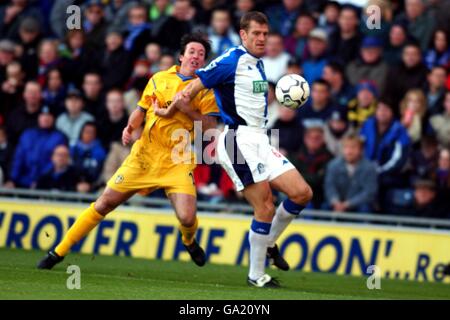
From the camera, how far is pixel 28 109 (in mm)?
20328

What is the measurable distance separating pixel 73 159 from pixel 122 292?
8035 millimetres

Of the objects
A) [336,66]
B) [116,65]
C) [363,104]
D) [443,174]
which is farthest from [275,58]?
[443,174]

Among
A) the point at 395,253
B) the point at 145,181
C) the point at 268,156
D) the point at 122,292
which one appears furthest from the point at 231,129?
the point at 395,253

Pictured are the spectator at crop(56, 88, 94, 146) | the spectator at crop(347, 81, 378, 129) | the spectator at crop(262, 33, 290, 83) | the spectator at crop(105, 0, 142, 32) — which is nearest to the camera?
the spectator at crop(347, 81, 378, 129)

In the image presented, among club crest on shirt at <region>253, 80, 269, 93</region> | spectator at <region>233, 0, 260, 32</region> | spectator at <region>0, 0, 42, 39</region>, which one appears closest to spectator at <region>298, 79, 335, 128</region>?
spectator at <region>233, 0, 260, 32</region>

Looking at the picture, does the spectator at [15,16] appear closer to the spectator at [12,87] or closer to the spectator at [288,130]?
the spectator at [12,87]

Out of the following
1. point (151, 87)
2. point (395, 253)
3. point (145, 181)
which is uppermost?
A: point (151, 87)

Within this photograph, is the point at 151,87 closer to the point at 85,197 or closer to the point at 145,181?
the point at 145,181

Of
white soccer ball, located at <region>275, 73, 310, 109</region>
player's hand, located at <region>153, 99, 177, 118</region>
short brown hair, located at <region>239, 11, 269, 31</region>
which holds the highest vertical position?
short brown hair, located at <region>239, 11, 269, 31</region>

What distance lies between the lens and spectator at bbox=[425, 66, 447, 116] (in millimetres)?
17609

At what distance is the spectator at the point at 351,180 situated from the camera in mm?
17109

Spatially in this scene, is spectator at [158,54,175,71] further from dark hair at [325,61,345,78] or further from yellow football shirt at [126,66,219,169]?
yellow football shirt at [126,66,219,169]

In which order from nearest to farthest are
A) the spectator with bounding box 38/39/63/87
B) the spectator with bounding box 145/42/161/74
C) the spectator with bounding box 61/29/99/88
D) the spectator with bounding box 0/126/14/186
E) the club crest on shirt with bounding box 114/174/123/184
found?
1. the club crest on shirt with bounding box 114/174/123/184
2. the spectator with bounding box 0/126/14/186
3. the spectator with bounding box 145/42/161/74
4. the spectator with bounding box 61/29/99/88
5. the spectator with bounding box 38/39/63/87

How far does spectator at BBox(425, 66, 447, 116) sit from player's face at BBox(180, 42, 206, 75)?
5193 mm
